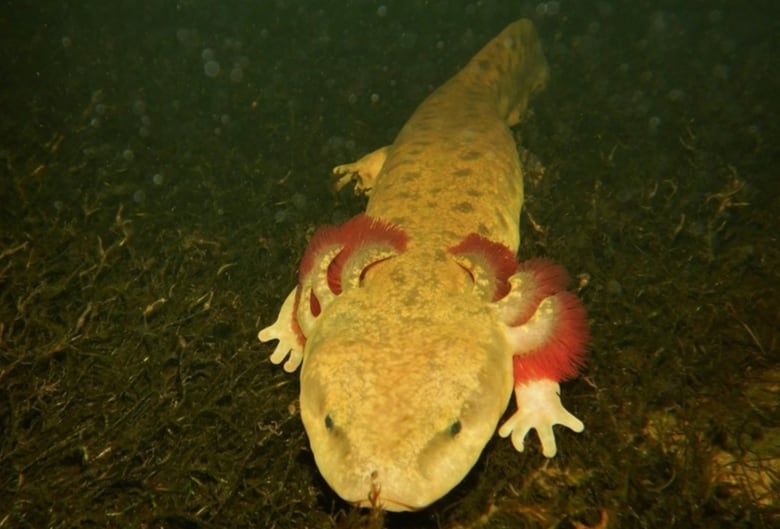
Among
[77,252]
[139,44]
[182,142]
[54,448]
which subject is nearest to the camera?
[54,448]

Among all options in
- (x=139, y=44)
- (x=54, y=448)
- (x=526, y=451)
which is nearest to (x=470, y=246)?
(x=526, y=451)

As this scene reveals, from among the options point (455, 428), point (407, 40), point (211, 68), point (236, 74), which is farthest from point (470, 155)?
point (407, 40)

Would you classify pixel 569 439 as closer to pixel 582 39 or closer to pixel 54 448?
pixel 54 448

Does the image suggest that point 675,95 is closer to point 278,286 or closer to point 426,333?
point 278,286

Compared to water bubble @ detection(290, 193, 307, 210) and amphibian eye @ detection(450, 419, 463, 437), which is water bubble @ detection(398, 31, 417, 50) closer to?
water bubble @ detection(290, 193, 307, 210)

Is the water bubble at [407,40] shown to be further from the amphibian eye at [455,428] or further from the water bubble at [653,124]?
the amphibian eye at [455,428]

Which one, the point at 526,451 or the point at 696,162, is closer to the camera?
the point at 526,451

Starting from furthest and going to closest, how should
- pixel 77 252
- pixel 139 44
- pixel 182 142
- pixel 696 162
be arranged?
pixel 139 44, pixel 182 142, pixel 696 162, pixel 77 252
